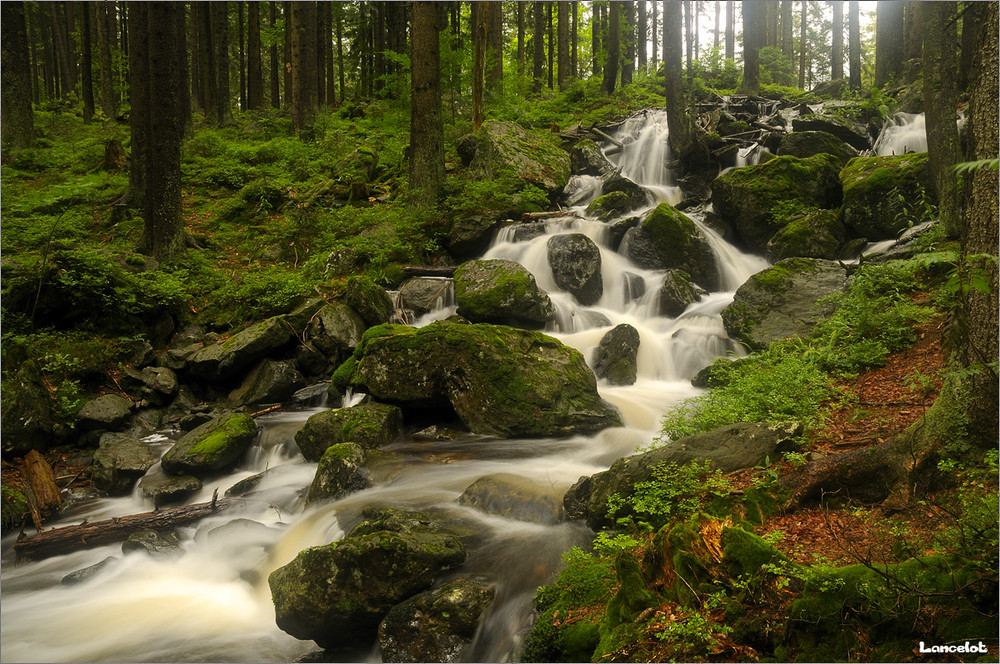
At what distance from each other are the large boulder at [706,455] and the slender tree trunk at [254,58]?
24.1m

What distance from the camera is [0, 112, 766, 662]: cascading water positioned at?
16.4 feet

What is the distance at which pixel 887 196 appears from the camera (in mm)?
10719

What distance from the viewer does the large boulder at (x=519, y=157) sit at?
1529 centimetres

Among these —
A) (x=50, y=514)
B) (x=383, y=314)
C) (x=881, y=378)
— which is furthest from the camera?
(x=383, y=314)

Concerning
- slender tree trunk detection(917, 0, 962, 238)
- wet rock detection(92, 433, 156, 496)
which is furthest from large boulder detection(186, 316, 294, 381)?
slender tree trunk detection(917, 0, 962, 238)

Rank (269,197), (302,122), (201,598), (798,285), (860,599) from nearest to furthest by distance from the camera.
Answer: (860,599) < (201,598) < (798,285) < (269,197) < (302,122)

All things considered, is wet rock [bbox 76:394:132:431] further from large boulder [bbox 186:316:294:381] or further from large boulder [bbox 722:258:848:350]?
large boulder [bbox 722:258:848:350]

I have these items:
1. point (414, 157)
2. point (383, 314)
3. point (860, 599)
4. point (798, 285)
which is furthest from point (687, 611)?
point (414, 157)

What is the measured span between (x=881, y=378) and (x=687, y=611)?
4227 millimetres

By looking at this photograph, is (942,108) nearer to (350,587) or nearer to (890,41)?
(350,587)

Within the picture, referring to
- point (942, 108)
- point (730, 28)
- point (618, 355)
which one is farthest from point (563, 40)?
point (618, 355)

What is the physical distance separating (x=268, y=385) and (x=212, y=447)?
6.85 feet

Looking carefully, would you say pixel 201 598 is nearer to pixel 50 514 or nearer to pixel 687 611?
pixel 50 514

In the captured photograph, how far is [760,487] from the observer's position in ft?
14.8
